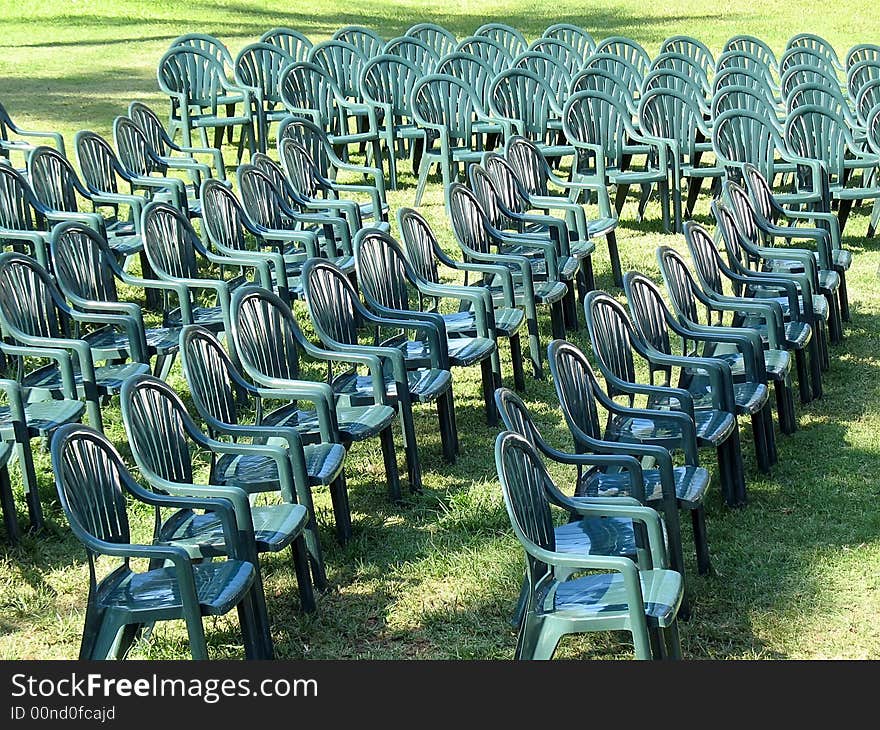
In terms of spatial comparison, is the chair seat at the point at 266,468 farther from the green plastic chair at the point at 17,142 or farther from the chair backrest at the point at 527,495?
the green plastic chair at the point at 17,142

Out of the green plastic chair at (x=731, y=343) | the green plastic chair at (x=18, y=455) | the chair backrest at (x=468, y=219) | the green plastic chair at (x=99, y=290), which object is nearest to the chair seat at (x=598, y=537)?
the green plastic chair at (x=731, y=343)

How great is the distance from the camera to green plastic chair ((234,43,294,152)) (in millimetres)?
13594

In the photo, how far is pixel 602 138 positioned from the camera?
37.0 ft

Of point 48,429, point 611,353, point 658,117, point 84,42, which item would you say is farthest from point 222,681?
point 84,42

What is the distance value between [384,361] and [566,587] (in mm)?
2543

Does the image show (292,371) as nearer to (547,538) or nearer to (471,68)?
(547,538)

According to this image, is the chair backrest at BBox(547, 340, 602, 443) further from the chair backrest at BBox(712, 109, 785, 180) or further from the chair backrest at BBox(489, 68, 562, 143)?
the chair backrest at BBox(489, 68, 562, 143)

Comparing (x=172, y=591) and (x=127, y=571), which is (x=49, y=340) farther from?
(x=172, y=591)

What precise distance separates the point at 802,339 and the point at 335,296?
8.54 feet

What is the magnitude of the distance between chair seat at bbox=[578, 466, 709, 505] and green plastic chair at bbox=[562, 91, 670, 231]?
215 inches

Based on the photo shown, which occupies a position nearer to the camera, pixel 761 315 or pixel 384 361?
pixel 384 361

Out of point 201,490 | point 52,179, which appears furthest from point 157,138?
point 201,490

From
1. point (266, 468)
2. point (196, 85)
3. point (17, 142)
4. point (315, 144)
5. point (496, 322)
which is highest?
point (196, 85)

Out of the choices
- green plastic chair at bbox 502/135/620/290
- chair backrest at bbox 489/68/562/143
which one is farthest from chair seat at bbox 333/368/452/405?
chair backrest at bbox 489/68/562/143
